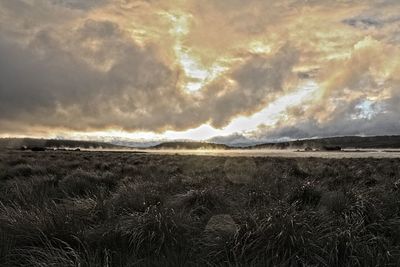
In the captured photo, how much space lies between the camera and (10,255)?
4.53 m

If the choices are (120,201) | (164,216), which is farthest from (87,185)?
(164,216)

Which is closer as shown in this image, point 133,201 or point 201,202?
point 133,201

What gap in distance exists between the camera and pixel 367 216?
682 centimetres

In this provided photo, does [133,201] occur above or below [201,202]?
above

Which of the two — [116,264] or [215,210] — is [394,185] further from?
[116,264]

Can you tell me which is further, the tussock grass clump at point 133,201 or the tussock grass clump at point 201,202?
the tussock grass clump at point 201,202

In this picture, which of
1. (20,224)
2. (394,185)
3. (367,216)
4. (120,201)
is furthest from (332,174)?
(20,224)

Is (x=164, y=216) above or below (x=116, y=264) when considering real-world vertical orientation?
above

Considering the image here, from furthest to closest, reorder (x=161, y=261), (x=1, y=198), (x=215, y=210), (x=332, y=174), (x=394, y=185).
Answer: (x=332, y=174) → (x=394, y=185) → (x=1, y=198) → (x=215, y=210) → (x=161, y=261)

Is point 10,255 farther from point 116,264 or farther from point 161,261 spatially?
point 161,261

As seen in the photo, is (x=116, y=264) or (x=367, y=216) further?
(x=367, y=216)

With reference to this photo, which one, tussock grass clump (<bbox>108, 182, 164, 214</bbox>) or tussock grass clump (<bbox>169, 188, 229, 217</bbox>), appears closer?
tussock grass clump (<bbox>108, 182, 164, 214</bbox>)

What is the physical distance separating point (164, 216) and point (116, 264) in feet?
4.44

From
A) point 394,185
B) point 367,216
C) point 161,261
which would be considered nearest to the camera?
point 161,261
